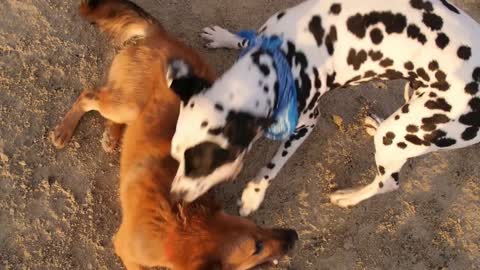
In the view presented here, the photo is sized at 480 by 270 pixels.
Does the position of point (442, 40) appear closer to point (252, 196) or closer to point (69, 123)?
point (252, 196)

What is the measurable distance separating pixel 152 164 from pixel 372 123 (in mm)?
2272

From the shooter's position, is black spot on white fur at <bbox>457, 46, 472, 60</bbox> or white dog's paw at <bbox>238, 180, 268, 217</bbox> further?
white dog's paw at <bbox>238, 180, 268, 217</bbox>

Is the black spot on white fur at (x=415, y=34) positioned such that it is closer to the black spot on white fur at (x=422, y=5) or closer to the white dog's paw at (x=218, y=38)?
the black spot on white fur at (x=422, y=5)

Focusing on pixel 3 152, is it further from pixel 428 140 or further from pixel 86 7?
pixel 428 140

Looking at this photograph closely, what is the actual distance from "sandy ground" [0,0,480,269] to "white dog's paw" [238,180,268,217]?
0.15 meters

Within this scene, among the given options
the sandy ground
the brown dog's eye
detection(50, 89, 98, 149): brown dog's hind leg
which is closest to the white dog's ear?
the brown dog's eye

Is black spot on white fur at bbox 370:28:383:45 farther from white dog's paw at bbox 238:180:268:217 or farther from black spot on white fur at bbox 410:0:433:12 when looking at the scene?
white dog's paw at bbox 238:180:268:217

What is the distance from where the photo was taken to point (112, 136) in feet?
15.7

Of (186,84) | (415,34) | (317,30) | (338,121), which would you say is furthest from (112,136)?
(415,34)

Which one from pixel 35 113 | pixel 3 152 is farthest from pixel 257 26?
pixel 3 152

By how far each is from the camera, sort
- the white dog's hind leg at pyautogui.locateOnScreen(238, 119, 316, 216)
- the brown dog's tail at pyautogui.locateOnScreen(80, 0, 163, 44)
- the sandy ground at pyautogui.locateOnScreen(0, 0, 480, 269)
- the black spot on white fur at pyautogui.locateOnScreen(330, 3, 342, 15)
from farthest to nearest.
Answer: the sandy ground at pyautogui.locateOnScreen(0, 0, 480, 269) → the white dog's hind leg at pyautogui.locateOnScreen(238, 119, 316, 216) → the brown dog's tail at pyautogui.locateOnScreen(80, 0, 163, 44) → the black spot on white fur at pyautogui.locateOnScreen(330, 3, 342, 15)

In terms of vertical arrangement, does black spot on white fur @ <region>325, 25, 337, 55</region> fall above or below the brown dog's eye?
above

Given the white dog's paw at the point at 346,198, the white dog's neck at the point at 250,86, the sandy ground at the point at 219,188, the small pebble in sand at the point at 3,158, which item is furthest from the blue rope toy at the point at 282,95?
the small pebble in sand at the point at 3,158

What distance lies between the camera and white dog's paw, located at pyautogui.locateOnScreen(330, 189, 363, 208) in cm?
495
